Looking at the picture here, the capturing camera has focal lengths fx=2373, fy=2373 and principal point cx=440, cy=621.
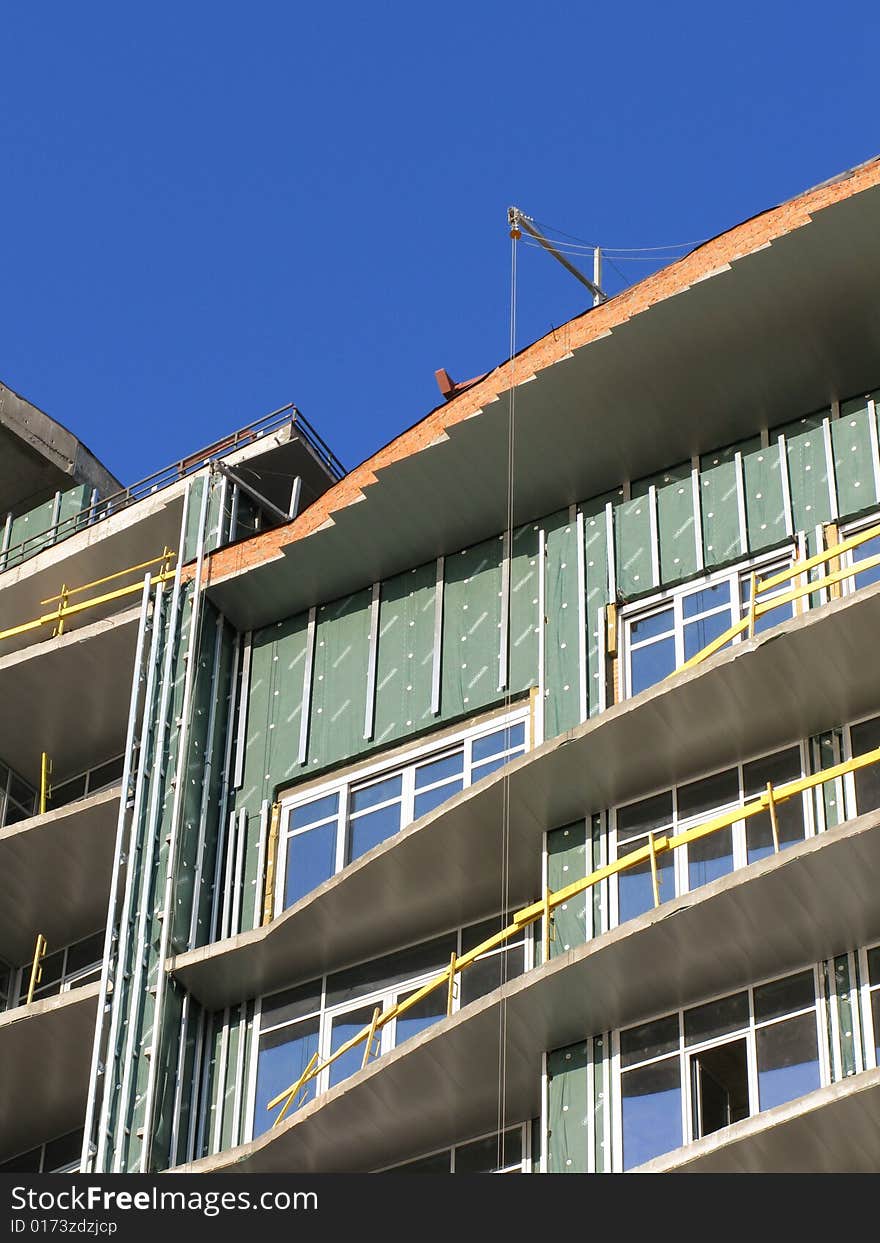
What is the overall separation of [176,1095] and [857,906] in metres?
8.63

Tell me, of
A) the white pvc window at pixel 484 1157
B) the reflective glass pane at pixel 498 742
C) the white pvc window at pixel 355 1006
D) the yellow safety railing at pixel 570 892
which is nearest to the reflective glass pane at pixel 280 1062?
the white pvc window at pixel 355 1006

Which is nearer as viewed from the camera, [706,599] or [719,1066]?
[719,1066]

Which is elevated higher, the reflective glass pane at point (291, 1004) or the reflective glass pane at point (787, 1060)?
the reflective glass pane at point (291, 1004)

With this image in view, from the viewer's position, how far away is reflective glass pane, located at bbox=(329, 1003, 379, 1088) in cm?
2677

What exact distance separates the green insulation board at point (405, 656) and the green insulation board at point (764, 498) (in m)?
4.40

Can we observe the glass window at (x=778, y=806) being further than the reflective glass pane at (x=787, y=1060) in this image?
Yes

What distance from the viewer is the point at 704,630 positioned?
27.1 metres

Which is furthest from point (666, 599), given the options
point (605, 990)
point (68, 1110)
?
point (68, 1110)

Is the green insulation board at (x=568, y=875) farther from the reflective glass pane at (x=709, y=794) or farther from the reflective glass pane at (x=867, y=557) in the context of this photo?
the reflective glass pane at (x=867, y=557)

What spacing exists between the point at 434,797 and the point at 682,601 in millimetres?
3759

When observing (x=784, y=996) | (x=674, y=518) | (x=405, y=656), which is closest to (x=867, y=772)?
(x=784, y=996)

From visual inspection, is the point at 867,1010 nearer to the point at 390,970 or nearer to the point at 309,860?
the point at 390,970

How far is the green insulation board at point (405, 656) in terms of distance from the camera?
94.9ft

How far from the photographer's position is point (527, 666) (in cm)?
2819
